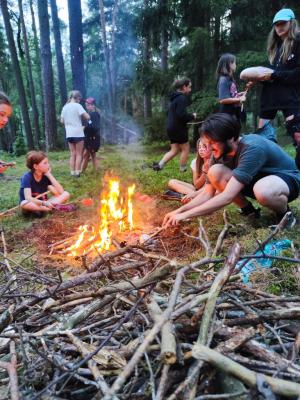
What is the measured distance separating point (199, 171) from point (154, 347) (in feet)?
12.0

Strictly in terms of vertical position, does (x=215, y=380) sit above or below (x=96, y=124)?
below

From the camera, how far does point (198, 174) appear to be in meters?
4.90

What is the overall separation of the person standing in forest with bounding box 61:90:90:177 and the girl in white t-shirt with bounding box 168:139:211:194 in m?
3.25

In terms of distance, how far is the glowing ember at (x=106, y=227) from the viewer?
3812 millimetres

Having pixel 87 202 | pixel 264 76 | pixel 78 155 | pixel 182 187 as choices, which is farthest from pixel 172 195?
pixel 78 155

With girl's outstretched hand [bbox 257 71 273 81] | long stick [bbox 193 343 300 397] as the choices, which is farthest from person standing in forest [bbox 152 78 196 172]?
long stick [bbox 193 343 300 397]

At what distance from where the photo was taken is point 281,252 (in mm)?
2932

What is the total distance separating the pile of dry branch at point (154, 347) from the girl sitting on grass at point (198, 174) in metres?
2.58

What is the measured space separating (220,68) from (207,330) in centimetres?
536

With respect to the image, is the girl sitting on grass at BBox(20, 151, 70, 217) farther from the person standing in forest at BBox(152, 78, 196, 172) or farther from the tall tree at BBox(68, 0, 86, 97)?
the tall tree at BBox(68, 0, 86, 97)

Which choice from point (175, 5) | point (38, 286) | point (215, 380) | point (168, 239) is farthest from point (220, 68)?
point (175, 5)

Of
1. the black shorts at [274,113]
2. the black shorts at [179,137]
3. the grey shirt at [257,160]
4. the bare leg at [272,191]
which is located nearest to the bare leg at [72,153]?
the black shorts at [179,137]

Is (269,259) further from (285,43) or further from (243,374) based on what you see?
(285,43)

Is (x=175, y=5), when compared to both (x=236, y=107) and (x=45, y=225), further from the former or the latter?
(x=45, y=225)
